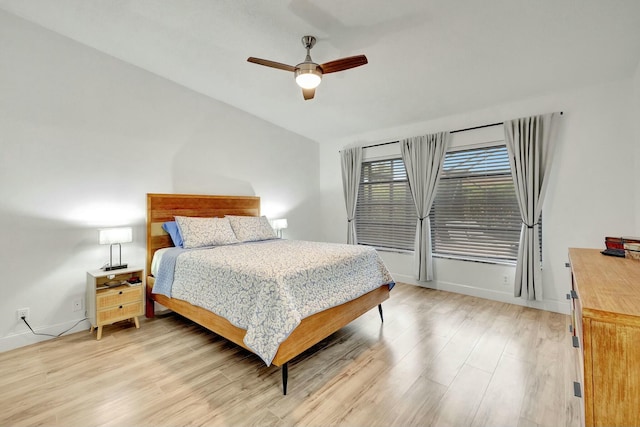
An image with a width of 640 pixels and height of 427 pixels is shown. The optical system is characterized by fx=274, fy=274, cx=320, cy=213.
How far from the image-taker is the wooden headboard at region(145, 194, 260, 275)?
3.24m

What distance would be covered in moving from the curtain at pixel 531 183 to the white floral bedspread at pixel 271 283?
1775 millimetres

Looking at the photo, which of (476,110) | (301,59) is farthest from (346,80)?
(476,110)

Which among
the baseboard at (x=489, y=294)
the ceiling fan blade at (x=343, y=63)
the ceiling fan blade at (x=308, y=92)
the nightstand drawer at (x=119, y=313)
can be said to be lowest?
the baseboard at (x=489, y=294)

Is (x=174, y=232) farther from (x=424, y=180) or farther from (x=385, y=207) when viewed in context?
(x=424, y=180)

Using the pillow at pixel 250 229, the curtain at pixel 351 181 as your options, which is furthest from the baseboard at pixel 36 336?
the curtain at pixel 351 181

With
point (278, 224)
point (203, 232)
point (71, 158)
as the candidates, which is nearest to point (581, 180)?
point (278, 224)

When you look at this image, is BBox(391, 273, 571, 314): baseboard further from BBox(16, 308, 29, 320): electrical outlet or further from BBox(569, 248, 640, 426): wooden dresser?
BBox(16, 308, 29, 320): electrical outlet

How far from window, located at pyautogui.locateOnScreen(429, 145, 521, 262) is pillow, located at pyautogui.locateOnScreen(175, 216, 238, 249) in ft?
9.88

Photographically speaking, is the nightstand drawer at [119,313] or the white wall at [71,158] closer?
the white wall at [71,158]

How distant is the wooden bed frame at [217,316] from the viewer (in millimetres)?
1954

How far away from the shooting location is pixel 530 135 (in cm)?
329

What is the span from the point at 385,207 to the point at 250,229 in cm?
236

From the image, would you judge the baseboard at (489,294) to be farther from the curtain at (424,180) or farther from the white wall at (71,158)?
the white wall at (71,158)

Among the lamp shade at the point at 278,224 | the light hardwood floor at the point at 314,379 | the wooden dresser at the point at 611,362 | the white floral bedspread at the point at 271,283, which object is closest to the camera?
the wooden dresser at the point at 611,362
